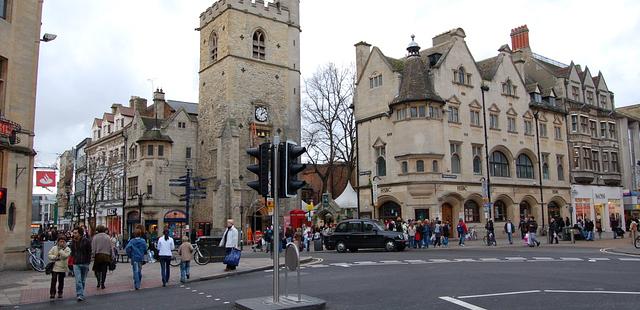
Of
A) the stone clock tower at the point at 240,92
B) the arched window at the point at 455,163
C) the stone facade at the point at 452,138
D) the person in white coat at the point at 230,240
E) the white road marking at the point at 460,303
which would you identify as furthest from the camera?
the stone clock tower at the point at 240,92

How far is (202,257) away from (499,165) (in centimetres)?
2710

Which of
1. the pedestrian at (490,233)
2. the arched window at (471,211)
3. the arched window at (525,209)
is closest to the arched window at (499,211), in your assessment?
the arched window at (471,211)

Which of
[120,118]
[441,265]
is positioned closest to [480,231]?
[441,265]

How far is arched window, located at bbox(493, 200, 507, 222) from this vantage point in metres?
40.8

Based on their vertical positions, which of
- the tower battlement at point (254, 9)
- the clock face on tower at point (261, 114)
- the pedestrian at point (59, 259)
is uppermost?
the tower battlement at point (254, 9)

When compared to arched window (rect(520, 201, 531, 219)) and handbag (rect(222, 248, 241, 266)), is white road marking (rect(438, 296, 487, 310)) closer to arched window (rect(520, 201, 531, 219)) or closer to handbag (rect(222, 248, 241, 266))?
handbag (rect(222, 248, 241, 266))

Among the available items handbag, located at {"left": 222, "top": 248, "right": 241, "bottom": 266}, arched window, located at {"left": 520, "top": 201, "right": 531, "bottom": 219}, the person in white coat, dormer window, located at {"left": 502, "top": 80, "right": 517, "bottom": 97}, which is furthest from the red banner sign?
arched window, located at {"left": 520, "top": 201, "right": 531, "bottom": 219}

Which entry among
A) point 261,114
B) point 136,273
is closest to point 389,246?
point 136,273

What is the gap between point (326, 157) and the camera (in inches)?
2047

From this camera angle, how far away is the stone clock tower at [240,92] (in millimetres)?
48281

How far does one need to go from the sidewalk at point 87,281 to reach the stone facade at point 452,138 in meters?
18.4

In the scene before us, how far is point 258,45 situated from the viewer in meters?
52.0

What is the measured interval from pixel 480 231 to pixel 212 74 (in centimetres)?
2866

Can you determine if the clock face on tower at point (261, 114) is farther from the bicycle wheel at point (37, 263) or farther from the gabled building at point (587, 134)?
the bicycle wheel at point (37, 263)
